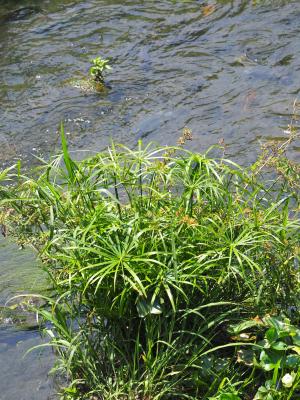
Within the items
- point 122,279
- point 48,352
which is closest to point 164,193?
point 122,279

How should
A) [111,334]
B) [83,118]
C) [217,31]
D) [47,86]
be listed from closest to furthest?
[111,334] < [83,118] < [47,86] < [217,31]

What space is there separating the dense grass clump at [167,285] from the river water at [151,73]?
1432 mm

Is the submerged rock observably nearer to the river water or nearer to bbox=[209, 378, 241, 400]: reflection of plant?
the river water

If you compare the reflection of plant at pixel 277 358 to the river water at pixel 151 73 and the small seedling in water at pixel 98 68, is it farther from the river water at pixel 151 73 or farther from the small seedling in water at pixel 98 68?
the small seedling in water at pixel 98 68

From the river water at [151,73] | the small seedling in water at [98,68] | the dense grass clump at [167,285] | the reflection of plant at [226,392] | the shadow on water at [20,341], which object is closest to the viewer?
the reflection of plant at [226,392]

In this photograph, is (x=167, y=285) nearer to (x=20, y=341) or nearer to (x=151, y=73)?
(x=20, y=341)

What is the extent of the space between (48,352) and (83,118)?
317 centimetres

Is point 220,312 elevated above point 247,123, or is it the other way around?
point 220,312

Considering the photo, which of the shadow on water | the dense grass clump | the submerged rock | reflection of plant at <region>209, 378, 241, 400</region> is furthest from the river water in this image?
reflection of plant at <region>209, 378, 241, 400</region>

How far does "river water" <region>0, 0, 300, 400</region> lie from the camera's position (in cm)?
620

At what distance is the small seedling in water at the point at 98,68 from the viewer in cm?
688

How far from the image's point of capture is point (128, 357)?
333 cm

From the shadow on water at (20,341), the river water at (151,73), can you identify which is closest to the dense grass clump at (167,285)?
the shadow on water at (20,341)

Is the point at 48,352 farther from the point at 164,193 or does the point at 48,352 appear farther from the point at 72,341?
the point at 164,193
